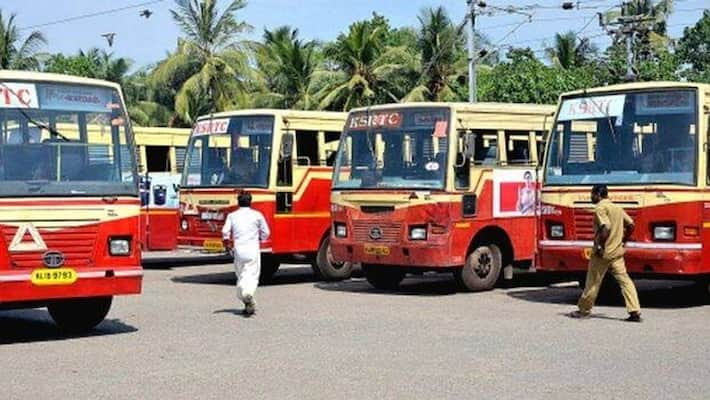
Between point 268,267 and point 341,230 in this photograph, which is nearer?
point 341,230

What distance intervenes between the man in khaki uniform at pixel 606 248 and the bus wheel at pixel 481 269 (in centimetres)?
355

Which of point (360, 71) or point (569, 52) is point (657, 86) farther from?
point (569, 52)

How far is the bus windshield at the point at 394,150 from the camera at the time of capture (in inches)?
666

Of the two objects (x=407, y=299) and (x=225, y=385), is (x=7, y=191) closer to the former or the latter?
(x=225, y=385)

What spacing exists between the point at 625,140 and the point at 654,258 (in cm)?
168

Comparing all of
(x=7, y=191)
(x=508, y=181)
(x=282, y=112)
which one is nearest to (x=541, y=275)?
(x=508, y=181)

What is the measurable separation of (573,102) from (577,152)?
2.55 ft

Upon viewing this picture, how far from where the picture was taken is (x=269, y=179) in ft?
62.2

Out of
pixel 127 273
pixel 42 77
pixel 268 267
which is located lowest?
pixel 268 267

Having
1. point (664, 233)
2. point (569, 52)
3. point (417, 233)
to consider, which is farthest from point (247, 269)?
point (569, 52)

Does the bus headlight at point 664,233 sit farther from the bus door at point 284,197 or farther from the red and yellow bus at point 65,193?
the bus door at point 284,197

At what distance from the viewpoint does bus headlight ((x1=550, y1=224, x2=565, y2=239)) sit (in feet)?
51.0

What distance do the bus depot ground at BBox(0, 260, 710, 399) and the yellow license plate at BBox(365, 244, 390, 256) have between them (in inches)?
25.7

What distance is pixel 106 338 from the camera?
41.4 feet
